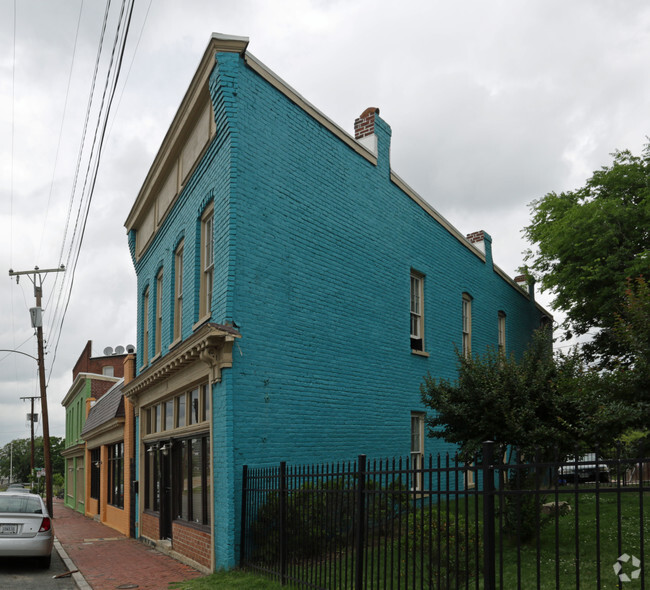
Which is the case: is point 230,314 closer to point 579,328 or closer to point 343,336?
point 343,336

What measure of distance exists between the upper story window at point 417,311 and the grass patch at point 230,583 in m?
8.28

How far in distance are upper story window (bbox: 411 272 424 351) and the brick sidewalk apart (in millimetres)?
7786

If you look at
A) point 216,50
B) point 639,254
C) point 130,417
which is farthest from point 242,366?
point 639,254

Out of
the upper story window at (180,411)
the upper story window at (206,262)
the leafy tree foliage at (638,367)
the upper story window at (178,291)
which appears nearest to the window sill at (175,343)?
the upper story window at (178,291)

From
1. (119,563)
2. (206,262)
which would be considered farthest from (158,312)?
(119,563)

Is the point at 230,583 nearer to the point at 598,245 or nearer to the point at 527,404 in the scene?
the point at 527,404

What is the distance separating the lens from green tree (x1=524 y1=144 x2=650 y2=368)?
2161 cm

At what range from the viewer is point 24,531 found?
13742 millimetres

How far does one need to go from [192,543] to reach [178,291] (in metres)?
6.07

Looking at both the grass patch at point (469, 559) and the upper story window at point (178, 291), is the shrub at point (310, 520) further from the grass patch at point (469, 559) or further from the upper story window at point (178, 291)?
the upper story window at point (178, 291)

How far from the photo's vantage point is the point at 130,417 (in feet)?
72.7

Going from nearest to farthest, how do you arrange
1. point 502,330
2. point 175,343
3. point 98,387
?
1. point 175,343
2. point 502,330
3. point 98,387

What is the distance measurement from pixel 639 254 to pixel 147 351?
15.0m

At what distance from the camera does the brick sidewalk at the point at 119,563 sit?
1212 centimetres
